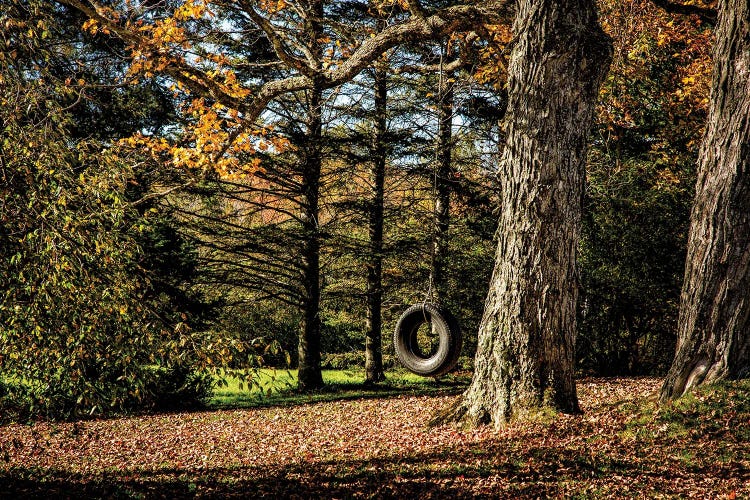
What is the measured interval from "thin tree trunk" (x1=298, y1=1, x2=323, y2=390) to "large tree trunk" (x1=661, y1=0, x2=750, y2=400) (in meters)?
9.26

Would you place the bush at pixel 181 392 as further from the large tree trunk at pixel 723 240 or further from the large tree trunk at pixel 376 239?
the large tree trunk at pixel 723 240

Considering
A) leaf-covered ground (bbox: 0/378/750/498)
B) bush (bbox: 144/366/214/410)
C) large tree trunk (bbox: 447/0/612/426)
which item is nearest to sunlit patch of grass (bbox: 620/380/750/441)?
leaf-covered ground (bbox: 0/378/750/498)

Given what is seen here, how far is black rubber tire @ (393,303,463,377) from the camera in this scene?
8.55 m

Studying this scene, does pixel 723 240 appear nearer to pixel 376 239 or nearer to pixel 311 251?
pixel 376 239

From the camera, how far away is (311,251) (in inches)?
593

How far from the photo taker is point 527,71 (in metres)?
6.90

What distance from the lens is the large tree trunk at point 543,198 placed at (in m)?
6.82

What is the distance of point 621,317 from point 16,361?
11.9 metres

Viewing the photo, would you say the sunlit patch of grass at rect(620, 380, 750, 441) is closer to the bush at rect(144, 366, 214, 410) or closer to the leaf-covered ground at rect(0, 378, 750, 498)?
the leaf-covered ground at rect(0, 378, 750, 498)

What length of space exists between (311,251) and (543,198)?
8.88m

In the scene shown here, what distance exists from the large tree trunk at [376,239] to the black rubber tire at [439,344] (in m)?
5.41

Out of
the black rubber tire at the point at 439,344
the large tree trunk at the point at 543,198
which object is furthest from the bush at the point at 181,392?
the large tree trunk at the point at 543,198

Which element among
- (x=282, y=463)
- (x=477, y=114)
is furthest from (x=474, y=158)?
(x=282, y=463)

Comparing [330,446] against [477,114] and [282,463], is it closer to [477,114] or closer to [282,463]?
[282,463]
